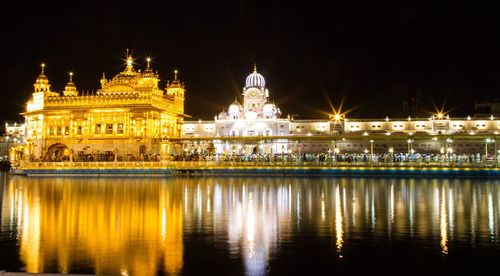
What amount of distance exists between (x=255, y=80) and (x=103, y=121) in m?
38.8

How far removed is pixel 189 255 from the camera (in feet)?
35.4

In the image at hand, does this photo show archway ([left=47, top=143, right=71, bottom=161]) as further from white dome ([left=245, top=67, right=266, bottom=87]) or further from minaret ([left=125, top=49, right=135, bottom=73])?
white dome ([left=245, top=67, right=266, bottom=87])

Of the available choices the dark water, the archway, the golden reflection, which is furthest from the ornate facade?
the dark water

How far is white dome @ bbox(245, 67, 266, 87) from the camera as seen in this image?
8988 centimetres

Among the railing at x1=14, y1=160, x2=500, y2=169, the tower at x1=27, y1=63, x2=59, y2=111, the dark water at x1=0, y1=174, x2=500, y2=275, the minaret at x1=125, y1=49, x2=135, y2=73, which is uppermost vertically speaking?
the minaret at x1=125, y1=49, x2=135, y2=73

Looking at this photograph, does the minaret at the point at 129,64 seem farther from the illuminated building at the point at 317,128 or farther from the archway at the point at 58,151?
the illuminated building at the point at 317,128

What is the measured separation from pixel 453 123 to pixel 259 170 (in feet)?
147

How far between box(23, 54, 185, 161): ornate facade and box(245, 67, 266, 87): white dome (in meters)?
32.3

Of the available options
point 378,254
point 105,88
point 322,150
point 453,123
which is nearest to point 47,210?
point 378,254

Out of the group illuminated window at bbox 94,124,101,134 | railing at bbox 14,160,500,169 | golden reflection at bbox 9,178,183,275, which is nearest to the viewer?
golden reflection at bbox 9,178,183,275

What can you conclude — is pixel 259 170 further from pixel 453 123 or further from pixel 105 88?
pixel 453 123

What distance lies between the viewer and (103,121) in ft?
181

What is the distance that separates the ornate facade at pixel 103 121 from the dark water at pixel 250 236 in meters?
33.0

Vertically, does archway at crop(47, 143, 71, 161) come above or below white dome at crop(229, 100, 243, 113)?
below
